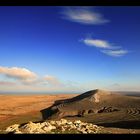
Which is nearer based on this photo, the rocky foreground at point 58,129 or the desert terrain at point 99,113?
the rocky foreground at point 58,129

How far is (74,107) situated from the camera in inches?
842

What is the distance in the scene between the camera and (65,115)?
1919 cm

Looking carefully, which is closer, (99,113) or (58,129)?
(58,129)

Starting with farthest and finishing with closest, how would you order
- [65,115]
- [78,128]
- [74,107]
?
[74,107] → [65,115] → [78,128]

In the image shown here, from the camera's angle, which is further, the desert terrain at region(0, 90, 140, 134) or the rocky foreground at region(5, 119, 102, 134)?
the desert terrain at region(0, 90, 140, 134)

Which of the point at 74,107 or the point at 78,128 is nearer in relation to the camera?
the point at 78,128

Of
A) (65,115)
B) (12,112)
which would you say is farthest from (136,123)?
(12,112)

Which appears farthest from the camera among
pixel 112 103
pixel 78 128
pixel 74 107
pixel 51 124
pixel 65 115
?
pixel 112 103
